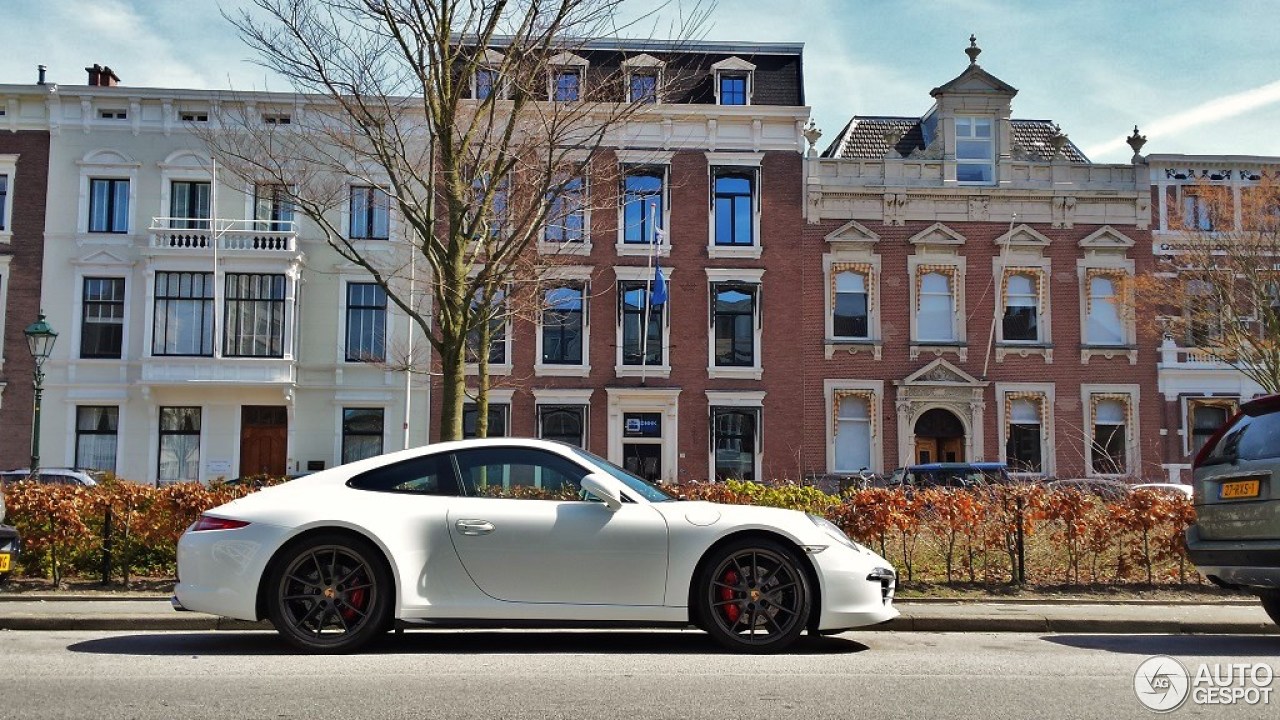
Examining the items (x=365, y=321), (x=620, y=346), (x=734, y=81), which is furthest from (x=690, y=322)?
(x=365, y=321)

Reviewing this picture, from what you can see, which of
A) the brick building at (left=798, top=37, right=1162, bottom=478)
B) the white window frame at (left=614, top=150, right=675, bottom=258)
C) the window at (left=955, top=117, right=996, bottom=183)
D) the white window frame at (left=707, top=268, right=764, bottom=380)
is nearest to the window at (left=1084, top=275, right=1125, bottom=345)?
the brick building at (left=798, top=37, right=1162, bottom=478)

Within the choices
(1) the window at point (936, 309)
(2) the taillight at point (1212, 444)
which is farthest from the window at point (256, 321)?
(2) the taillight at point (1212, 444)

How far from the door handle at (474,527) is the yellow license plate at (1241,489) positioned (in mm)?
5427

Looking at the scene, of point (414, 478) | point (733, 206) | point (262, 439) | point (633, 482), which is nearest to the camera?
point (414, 478)

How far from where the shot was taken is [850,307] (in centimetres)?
3234

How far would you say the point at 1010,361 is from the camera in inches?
1270

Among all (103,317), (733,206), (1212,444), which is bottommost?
(1212,444)

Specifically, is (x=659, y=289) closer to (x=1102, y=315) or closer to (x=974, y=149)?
(x=974, y=149)

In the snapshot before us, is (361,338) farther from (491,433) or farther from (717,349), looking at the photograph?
(717,349)

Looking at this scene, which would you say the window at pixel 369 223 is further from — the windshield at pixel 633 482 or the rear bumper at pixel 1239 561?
the rear bumper at pixel 1239 561

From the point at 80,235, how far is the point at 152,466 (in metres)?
6.82

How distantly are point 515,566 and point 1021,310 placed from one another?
92.1 feet

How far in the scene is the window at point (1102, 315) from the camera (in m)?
32.6

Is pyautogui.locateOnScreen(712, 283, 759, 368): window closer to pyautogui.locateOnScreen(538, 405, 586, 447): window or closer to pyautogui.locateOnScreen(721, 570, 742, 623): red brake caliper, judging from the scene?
pyautogui.locateOnScreen(538, 405, 586, 447): window
